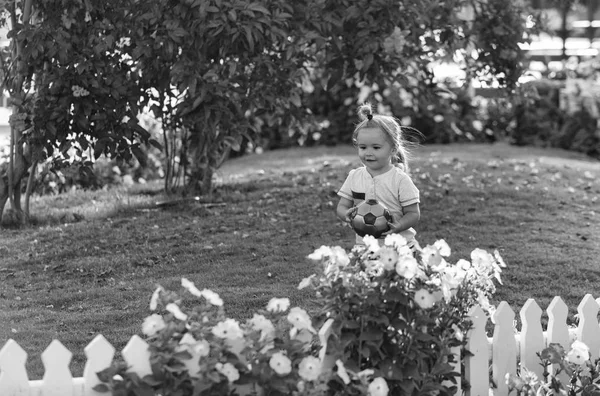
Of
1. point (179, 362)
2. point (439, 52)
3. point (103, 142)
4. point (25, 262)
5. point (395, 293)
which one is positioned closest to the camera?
point (179, 362)

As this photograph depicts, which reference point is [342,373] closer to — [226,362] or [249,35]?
[226,362]

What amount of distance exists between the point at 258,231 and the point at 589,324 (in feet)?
10.1

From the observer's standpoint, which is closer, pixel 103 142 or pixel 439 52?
pixel 103 142

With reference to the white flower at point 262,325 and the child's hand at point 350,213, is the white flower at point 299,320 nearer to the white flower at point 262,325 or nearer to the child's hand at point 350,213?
→ the white flower at point 262,325

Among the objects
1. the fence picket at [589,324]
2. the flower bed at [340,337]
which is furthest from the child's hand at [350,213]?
Result: the fence picket at [589,324]

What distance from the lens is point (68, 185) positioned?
9.21 metres

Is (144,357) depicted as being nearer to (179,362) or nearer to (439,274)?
(179,362)

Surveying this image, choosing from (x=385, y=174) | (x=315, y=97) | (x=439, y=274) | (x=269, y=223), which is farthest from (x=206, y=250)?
(x=315, y=97)

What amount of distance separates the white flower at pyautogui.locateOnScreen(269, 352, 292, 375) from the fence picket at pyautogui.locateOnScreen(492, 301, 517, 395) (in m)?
1.06

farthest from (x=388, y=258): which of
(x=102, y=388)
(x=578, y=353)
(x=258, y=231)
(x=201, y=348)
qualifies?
(x=258, y=231)

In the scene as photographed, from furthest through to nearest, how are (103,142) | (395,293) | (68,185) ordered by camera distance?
(68,185) → (103,142) → (395,293)

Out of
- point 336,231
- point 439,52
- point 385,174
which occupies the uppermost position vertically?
point 439,52

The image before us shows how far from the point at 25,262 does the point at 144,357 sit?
3078 mm

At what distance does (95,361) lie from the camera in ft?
10.7
